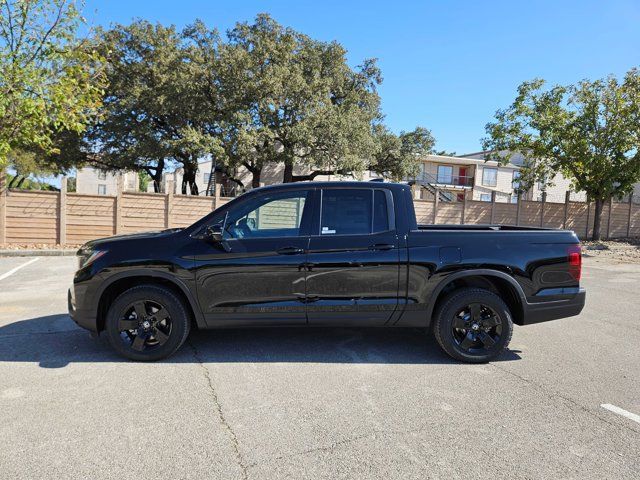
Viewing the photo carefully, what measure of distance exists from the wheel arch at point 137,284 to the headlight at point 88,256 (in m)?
0.27

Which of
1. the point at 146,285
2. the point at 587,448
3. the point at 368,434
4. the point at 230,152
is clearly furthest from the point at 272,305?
the point at 230,152

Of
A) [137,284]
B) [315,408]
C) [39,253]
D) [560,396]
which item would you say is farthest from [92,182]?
[560,396]

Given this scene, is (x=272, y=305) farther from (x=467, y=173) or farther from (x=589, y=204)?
(x=467, y=173)

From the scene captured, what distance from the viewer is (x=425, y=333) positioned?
18.2ft

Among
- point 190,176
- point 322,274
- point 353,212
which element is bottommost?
point 322,274

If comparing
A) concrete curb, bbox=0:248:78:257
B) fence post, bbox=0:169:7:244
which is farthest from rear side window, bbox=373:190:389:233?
fence post, bbox=0:169:7:244

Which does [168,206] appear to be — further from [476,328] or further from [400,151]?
[400,151]

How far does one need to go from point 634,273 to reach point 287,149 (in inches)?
708

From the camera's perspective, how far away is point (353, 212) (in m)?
4.53

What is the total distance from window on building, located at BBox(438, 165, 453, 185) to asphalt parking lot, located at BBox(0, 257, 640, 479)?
41.1 metres

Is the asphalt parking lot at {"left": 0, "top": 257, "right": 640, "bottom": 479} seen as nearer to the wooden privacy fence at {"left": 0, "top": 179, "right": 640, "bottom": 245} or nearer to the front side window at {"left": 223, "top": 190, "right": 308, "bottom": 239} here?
the front side window at {"left": 223, "top": 190, "right": 308, "bottom": 239}

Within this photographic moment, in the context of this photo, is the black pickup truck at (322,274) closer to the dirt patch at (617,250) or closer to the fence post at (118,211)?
the fence post at (118,211)

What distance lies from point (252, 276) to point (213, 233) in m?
0.57

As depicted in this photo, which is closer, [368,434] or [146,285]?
[368,434]
